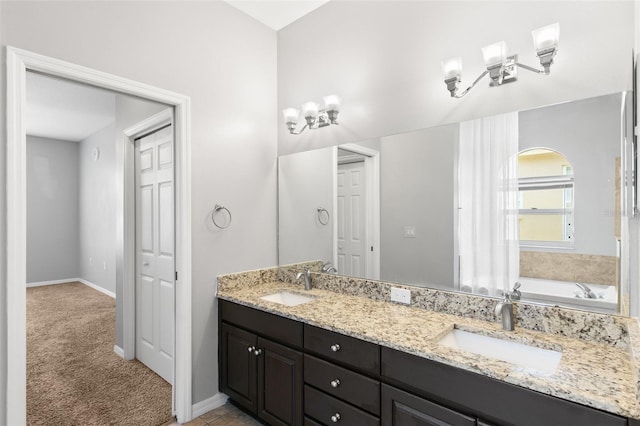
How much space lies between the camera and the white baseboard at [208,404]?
88.7 inches

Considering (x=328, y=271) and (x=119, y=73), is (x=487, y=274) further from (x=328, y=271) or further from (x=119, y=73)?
(x=119, y=73)

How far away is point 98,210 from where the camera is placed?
5582mm

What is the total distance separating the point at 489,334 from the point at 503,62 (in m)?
1.27

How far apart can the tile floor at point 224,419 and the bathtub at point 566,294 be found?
5.94 ft

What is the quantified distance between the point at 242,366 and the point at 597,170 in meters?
2.22

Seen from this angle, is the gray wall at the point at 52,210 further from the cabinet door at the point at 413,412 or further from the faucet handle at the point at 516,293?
the faucet handle at the point at 516,293

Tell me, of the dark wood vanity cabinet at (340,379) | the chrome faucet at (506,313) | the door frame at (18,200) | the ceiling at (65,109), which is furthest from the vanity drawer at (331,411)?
the ceiling at (65,109)

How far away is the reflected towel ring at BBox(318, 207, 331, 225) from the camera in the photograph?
8.24ft

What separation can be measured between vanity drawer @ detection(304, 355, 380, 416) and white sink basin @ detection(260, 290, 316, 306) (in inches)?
23.5

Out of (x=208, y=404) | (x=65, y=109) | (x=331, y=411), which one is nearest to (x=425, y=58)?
(x=331, y=411)

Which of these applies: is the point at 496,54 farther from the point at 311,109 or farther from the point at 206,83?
the point at 206,83

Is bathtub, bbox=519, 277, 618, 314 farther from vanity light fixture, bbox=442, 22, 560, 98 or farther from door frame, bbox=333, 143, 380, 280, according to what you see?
vanity light fixture, bbox=442, 22, 560, 98

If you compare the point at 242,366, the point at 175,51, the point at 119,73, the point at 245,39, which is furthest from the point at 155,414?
the point at 245,39

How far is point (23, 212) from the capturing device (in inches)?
63.2
